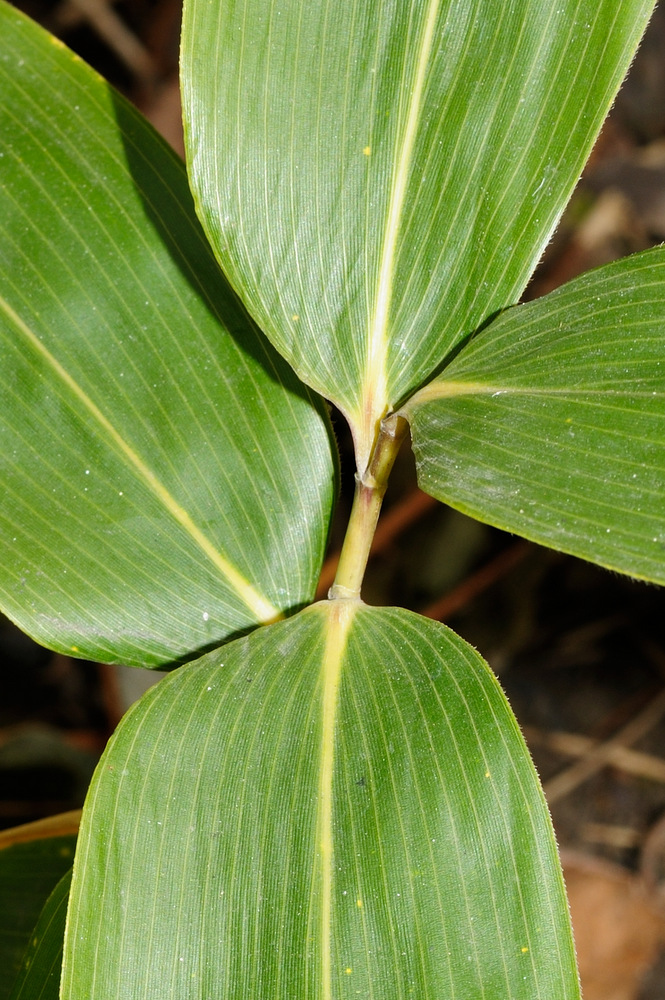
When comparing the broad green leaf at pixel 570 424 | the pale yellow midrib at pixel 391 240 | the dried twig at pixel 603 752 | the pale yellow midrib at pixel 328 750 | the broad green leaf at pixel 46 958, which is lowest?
the dried twig at pixel 603 752

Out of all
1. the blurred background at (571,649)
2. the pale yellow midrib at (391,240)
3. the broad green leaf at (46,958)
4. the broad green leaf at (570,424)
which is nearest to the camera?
the broad green leaf at (570,424)

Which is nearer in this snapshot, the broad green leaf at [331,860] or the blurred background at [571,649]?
the broad green leaf at [331,860]

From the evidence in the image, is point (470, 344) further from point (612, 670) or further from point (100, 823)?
point (612, 670)

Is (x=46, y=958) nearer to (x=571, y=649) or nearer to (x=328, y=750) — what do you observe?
(x=328, y=750)

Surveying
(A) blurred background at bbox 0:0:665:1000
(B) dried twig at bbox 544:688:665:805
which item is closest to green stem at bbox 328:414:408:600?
(A) blurred background at bbox 0:0:665:1000

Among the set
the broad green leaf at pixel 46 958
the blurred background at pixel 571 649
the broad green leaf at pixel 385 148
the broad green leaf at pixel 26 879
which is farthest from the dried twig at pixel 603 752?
the broad green leaf at pixel 385 148

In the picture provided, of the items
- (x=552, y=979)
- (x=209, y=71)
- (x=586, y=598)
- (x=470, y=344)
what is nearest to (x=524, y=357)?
(x=470, y=344)

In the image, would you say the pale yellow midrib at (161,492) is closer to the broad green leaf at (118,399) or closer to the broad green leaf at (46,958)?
the broad green leaf at (118,399)
